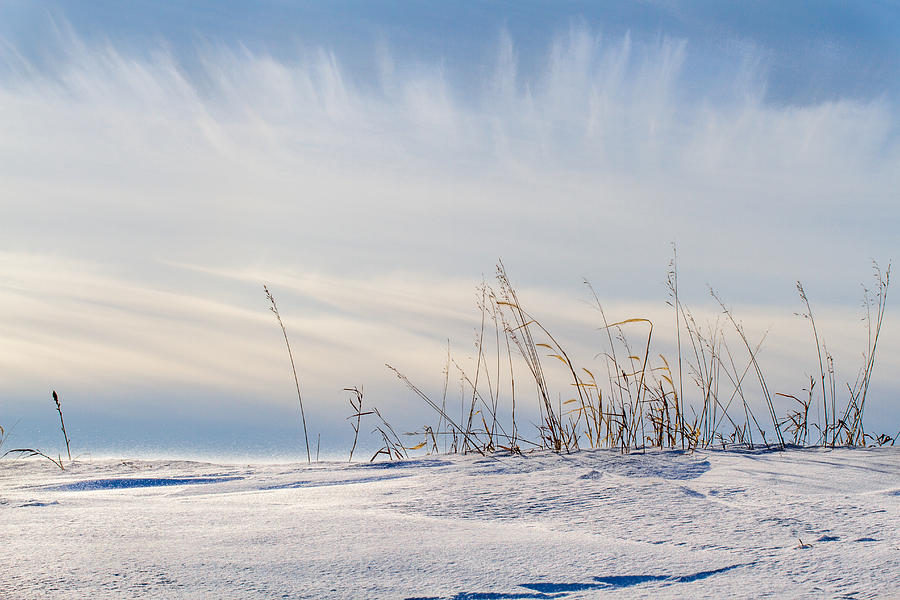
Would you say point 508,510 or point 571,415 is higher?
point 571,415

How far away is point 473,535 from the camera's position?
1.37m

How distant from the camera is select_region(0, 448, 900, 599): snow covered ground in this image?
108 cm

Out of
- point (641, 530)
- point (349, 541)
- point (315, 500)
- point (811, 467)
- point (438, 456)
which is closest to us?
point (349, 541)

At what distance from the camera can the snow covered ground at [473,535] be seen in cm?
108

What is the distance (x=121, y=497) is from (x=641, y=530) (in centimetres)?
141

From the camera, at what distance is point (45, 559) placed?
1167 millimetres

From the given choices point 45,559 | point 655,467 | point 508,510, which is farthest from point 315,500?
point 655,467

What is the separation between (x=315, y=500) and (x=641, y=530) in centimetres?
86

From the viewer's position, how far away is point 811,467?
2346 millimetres

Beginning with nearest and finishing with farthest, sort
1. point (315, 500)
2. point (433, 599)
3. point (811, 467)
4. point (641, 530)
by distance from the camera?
point (433, 599), point (641, 530), point (315, 500), point (811, 467)

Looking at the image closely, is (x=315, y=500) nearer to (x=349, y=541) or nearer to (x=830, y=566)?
(x=349, y=541)

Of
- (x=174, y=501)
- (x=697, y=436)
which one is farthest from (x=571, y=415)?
(x=174, y=501)

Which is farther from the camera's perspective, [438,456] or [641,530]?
[438,456]

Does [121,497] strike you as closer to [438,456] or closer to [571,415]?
[438,456]
